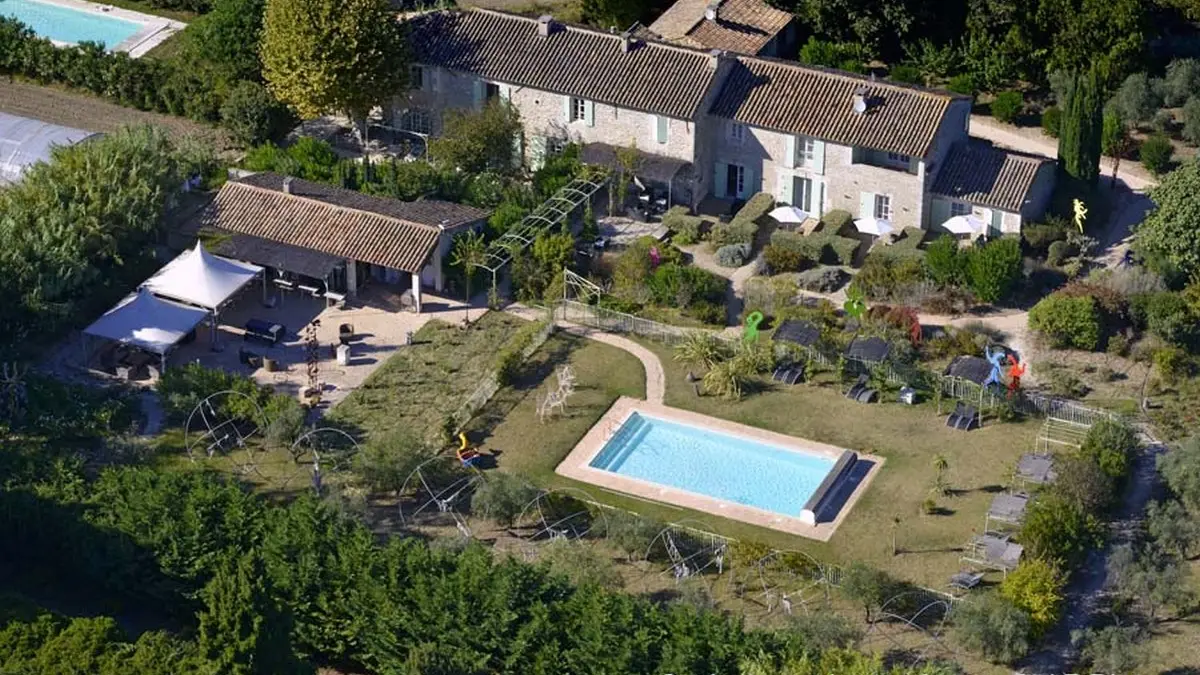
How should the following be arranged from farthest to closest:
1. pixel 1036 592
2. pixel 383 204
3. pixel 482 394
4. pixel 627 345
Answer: pixel 383 204 → pixel 627 345 → pixel 482 394 → pixel 1036 592

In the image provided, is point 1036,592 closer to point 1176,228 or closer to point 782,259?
point 1176,228

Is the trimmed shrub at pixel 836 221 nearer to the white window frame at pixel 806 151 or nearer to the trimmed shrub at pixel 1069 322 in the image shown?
the white window frame at pixel 806 151

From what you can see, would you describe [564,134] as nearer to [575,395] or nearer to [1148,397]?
[575,395]

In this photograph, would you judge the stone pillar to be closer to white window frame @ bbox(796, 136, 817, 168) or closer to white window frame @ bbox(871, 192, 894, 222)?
white window frame @ bbox(796, 136, 817, 168)

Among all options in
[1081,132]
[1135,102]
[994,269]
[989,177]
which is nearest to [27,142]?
[989,177]

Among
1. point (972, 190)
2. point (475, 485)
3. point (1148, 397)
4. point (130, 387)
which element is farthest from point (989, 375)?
point (130, 387)
